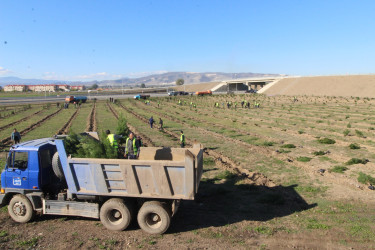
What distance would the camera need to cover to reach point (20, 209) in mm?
8664

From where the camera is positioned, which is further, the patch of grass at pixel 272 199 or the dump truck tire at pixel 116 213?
the patch of grass at pixel 272 199

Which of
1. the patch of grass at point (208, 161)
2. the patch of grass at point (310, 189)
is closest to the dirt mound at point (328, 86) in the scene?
the patch of grass at point (208, 161)

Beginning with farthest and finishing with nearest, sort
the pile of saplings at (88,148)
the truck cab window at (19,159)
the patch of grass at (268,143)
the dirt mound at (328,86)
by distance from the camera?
the dirt mound at (328,86) → the patch of grass at (268,143) → the truck cab window at (19,159) → the pile of saplings at (88,148)

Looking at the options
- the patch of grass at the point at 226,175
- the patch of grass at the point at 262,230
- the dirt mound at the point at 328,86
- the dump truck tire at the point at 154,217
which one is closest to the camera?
the dump truck tire at the point at 154,217

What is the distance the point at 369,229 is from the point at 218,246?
4.28m

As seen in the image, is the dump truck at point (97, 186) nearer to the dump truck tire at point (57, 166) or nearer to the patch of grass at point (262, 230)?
the dump truck tire at point (57, 166)

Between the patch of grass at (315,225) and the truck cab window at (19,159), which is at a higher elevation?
the truck cab window at (19,159)

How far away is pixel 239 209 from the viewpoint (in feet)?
31.4

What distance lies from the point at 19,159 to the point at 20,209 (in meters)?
1.51

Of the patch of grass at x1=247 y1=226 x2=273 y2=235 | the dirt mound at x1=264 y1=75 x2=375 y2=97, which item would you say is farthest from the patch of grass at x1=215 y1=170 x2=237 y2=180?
the dirt mound at x1=264 y1=75 x2=375 y2=97

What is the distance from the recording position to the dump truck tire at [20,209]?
8.59m

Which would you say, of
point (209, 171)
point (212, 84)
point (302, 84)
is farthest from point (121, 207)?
point (212, 84)

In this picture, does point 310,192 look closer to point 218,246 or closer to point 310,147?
point 218,246

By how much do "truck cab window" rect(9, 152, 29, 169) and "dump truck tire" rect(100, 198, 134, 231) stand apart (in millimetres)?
2708
